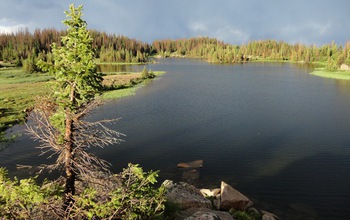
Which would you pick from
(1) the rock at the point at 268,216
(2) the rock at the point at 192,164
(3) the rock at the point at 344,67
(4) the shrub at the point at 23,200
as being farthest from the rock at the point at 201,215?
(3) the rock at the point at 344,67

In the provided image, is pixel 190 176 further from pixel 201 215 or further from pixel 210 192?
pixel 201 215

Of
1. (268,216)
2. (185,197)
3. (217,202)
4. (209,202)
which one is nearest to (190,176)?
(217,202)

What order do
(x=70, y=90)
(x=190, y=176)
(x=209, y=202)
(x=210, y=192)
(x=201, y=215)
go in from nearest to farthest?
1. (x=70, y=90)
2. (x=201, y=215)
3. (x=209, y=202)
4. (x=210, y=192)
5. (x=190, y=176)

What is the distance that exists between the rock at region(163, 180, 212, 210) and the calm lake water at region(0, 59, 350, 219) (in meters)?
5.84

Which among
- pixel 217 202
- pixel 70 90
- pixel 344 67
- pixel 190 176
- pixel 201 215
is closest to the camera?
pixel 70 90

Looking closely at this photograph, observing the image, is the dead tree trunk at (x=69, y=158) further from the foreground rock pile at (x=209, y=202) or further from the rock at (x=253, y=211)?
the rock at (x=253, y=211)

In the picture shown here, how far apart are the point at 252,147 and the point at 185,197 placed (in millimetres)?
19208

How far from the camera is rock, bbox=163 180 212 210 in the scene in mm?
21812

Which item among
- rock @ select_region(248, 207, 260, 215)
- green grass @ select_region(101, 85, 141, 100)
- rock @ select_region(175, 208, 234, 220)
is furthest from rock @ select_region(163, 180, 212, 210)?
green grass @ select_region(101, 85, 141, 100)

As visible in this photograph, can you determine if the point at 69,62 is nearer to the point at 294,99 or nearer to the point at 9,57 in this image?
the point at 294,99

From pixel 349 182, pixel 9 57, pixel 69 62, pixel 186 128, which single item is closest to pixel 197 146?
pixel 186 128

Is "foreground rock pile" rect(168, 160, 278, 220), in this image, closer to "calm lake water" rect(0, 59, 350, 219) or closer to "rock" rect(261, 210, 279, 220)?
"rock" rect(261, 210, 279, 220)

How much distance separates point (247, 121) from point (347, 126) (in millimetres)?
16718

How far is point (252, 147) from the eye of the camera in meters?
38.6
